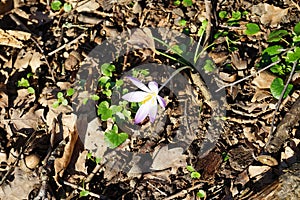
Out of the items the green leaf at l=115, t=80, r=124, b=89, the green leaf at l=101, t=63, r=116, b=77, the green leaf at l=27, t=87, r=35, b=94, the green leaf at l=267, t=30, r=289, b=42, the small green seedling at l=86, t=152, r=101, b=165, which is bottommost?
the small green seedling at l=86, t=152, r=101, b=165

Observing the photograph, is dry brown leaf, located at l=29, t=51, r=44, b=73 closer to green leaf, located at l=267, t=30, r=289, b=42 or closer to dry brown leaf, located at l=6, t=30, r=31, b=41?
dry brown leaf, located at l=6, t=30, r=31, b=41

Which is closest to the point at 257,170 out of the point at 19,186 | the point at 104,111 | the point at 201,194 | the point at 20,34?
the point at 201,194

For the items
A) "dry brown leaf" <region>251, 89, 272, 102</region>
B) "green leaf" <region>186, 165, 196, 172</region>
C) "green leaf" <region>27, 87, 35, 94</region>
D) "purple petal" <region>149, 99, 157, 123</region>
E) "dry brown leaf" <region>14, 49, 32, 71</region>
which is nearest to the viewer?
"purple petal" <region>149, 99, 157, 123</region>

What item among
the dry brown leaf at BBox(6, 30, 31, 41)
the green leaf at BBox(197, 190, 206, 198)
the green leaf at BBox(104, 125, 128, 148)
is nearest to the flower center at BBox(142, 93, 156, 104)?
the green leaf at BBox(104, 125, 128, 148)

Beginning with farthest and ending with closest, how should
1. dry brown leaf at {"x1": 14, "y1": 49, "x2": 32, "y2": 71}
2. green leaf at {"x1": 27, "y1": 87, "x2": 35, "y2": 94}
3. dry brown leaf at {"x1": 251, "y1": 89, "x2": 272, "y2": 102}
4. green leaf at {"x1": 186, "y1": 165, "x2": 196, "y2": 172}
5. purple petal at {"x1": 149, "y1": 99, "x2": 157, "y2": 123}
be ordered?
dry brown leaf at {"x1": 14, "y1": 49, "x2": 32, "y2": 71}
green leaf at {"x1": 27, "y1": 87, "x2": 35, "y2": 94}
dry brown leaf at {"x1": 251, "y1": 89, "x2": 272, "y2": 102}
green leaf at {"x1": 186, "y1": 165, "x2": 196, "y2": 172}
purple petal at {"x1": 149, "y1": 99, "x2": 157, "y2": 123}

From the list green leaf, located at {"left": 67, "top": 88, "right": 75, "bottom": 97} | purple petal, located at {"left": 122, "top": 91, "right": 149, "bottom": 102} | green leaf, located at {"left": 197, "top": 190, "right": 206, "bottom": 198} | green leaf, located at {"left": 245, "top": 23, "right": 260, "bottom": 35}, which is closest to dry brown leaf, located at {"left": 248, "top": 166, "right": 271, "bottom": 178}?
green leaf, located at {"left": 197, "top": 190, "right": 206, "bottom": 198}

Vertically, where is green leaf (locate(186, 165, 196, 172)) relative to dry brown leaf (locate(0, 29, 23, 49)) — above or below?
below

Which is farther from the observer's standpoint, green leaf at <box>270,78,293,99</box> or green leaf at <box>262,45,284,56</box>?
green leaf at <box>262,45,284,56</box>

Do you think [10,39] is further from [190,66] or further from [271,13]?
[271,13]
